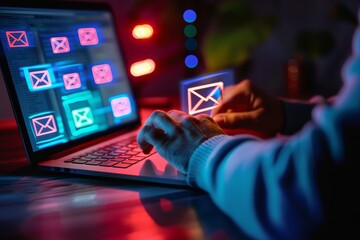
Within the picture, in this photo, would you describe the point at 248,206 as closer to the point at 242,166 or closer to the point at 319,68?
the point at 242,166

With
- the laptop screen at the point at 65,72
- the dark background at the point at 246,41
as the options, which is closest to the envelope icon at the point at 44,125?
the laptop screen at the point at 65,72

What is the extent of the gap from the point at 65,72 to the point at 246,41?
107 centimetres

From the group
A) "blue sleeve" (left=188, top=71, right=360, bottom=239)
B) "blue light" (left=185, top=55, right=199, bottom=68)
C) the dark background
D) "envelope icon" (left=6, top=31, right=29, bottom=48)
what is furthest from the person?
"blue light" (left=185, top=55, right=199, bottom=68)

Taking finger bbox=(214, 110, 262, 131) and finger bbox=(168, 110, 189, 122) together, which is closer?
finger bbox=(168, 110, 189, 122)

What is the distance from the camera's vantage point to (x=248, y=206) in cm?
47

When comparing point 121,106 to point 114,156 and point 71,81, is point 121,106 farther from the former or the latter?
point 114,156

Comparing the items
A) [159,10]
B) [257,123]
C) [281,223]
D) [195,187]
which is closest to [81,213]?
[195,187]

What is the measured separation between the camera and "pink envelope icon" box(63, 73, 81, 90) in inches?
34.9

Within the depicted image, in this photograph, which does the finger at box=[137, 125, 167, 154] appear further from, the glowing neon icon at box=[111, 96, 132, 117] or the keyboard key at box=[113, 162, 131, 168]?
the glowing neon icon at box=[111, 96, 132, 117]

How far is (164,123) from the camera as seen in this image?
68cm

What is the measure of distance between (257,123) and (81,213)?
461 mm

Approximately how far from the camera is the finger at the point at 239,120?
0.82 metres

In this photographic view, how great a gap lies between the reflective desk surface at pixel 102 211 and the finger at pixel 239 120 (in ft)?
0.70

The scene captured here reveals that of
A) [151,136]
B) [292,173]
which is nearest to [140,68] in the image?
[151,136]
